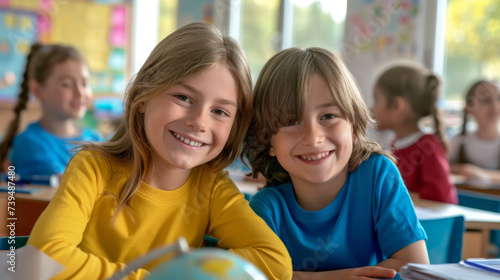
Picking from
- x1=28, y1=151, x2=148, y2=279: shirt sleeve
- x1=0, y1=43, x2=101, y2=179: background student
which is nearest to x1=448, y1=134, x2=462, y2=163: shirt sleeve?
x1=0, y1=43, x2=101, y2=179: background student

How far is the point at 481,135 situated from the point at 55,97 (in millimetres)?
3069

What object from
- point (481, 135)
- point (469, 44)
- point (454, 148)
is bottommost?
point (454, 148)

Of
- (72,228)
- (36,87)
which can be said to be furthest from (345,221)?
(36,87)

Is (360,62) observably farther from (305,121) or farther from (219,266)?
(219,266)

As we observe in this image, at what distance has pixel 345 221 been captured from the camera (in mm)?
1341

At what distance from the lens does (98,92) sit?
20.3 ft

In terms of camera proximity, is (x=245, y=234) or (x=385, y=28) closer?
(x=245, y=234)

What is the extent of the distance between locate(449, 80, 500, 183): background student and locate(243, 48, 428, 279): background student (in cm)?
283

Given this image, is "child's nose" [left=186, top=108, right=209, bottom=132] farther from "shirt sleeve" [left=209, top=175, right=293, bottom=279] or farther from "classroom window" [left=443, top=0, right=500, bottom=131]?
"classroom window" [left=443, top=0, right=500, bottom=131]

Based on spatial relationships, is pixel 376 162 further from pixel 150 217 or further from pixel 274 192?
pixel 150 217

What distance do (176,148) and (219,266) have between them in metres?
0.64

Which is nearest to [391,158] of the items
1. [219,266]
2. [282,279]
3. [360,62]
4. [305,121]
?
[305,121]

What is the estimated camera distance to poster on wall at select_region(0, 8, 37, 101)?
5668mm

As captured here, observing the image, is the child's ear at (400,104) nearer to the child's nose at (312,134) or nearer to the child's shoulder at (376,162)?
the child's shoulder at (376,162)
